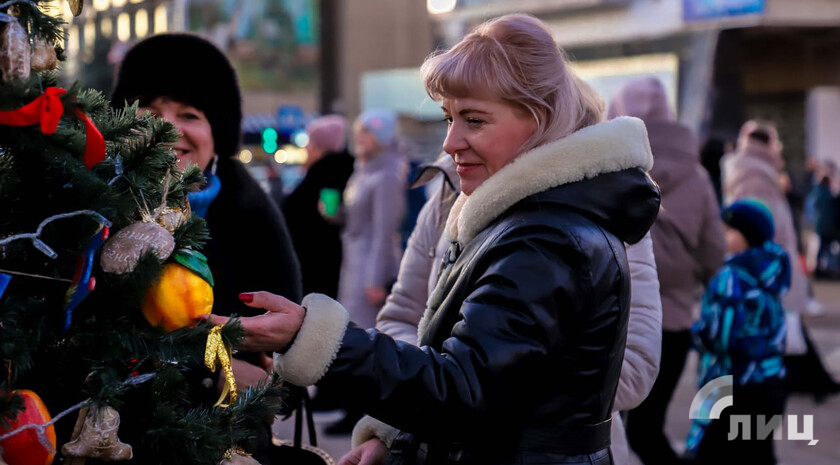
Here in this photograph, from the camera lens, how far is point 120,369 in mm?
1626

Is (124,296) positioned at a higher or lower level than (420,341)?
higher

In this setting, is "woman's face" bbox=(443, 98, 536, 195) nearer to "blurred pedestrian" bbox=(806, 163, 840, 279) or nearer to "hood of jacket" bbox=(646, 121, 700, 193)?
"hood of jacket" bbox=(646, 121, 700, 193)

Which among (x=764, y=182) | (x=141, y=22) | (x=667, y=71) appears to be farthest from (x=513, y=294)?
(x=141, y=22)

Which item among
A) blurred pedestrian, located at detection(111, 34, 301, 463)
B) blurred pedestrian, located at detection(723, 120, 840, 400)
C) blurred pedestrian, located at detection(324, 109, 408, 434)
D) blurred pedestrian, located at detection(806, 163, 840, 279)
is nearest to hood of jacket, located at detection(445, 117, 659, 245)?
blurred pedestrian, located at detection(111, 34, 301, 463)

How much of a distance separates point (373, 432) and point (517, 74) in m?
0.90

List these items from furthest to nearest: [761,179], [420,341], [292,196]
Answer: [761,179] → [292,196] → [420,341]

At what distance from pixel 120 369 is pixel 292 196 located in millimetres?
4381

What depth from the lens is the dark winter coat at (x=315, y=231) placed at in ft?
19.6

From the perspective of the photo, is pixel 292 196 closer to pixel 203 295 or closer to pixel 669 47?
pixel 203 295

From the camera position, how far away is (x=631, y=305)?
2.63 meters

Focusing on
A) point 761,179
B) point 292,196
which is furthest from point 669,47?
point 292,196

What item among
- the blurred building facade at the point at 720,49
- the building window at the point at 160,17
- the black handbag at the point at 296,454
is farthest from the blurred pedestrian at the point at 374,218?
the building window at the point at 160,17

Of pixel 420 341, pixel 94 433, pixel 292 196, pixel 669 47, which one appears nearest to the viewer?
pixel 94 433

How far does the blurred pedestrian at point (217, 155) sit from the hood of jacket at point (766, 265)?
2669 mm
